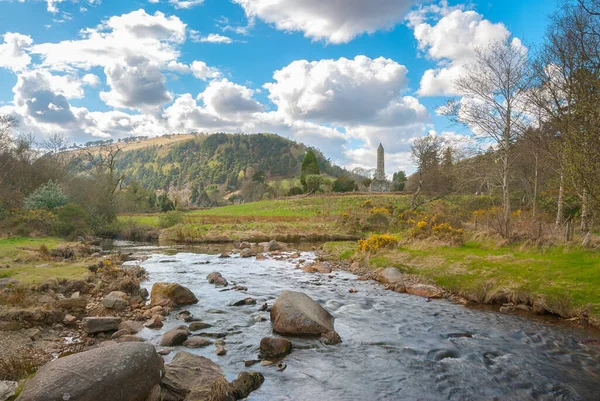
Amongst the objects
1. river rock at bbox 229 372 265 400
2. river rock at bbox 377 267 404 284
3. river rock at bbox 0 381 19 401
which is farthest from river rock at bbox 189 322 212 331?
river rock at bbox 377 267 404 284

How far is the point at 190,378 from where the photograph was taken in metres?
6.52

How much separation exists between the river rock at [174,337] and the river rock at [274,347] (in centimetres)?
203

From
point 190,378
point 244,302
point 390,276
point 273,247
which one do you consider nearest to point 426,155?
point 273,247

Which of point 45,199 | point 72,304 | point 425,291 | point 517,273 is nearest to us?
point 72,304

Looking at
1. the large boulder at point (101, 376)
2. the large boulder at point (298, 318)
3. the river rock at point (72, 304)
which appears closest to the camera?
the large boulder at point (101, 376)

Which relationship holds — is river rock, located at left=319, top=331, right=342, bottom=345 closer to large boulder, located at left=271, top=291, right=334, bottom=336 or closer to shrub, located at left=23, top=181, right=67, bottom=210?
large boulder, located at left=271, top=291, right=334, bottom=336

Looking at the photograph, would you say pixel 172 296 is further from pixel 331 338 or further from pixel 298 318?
pixel 331 338

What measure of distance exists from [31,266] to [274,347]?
12.6m

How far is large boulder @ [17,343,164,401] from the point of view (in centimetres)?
487

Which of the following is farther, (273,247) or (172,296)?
(273,247)

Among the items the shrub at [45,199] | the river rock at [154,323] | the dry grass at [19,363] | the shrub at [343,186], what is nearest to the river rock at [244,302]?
the river rock at [154,323]

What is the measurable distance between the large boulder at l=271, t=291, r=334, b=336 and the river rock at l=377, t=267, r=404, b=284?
585 cm

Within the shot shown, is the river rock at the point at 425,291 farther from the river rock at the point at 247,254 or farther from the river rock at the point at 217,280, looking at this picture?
the river rock at the point at 247,254

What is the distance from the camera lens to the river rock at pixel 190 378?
6016 millimetres
